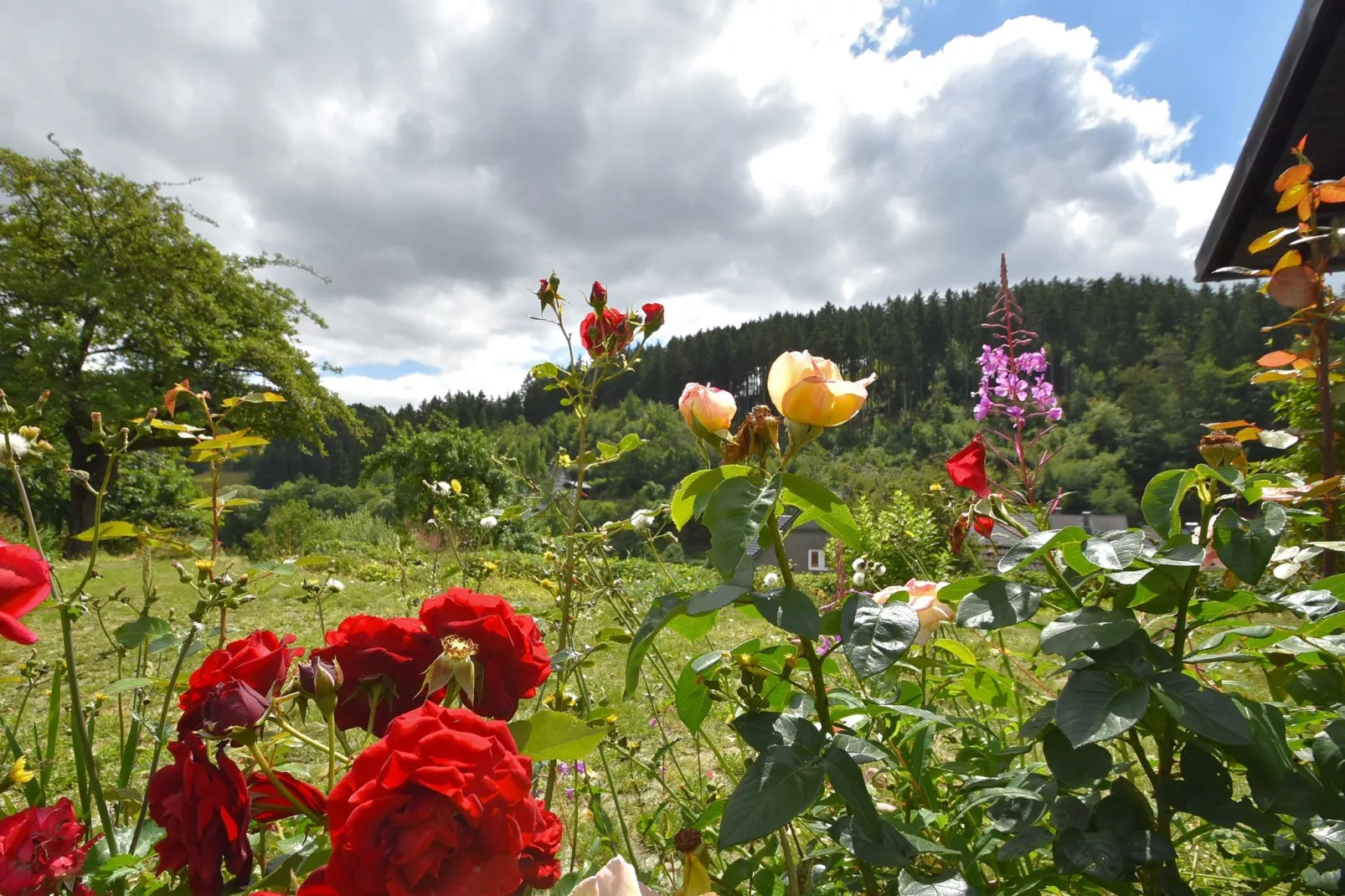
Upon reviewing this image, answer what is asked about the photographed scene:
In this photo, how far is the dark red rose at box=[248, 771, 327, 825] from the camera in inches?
19.1

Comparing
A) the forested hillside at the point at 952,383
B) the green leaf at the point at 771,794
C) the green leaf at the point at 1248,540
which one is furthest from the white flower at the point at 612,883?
the forested hillside at the point at 952,383

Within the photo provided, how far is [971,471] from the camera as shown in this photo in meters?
0.82

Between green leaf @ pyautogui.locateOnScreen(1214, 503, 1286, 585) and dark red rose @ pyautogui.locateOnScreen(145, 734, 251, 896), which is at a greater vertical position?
green leaf @ pyautogui.locateOnScreen(1214, 503, 1286, 585)

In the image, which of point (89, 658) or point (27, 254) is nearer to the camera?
point (89, 658)

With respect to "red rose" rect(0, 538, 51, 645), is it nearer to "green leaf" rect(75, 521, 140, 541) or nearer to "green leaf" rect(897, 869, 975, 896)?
"green leaf" rect(75, 521, 140, 541)

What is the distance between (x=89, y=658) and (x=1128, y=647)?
188 inches

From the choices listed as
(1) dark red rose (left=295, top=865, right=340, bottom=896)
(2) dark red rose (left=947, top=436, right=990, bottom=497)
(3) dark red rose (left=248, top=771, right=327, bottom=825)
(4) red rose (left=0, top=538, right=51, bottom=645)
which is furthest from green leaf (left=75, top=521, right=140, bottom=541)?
(2) dark red rose (left=947, top=436, right=990, bottom=497)

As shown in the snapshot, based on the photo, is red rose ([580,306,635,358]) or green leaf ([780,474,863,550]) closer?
green leaf ([780,474,863,550])

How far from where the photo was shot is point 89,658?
3.62m

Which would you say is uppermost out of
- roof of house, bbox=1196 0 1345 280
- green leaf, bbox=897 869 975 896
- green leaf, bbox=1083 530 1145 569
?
roof of house, bbox=1196 0 1345 280

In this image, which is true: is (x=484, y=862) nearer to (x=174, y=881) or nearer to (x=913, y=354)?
(x=174, y=881)

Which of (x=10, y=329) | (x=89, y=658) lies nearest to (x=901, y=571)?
(x=89, y=658)

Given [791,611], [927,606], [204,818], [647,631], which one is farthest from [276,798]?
[927,606]

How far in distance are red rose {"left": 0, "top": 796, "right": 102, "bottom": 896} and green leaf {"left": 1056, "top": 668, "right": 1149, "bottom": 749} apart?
0.75 m
